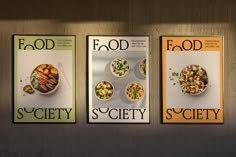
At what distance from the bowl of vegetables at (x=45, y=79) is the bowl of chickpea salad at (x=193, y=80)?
2.03m

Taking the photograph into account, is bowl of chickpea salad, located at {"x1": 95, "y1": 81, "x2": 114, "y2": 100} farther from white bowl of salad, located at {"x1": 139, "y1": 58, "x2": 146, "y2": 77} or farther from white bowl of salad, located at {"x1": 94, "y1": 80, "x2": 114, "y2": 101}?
white bowl of salad, located at {"x1": 139, "y1": 58, "x2": 146, "y2": 77}

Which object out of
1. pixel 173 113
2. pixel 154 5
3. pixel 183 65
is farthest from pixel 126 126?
pixel 154 5

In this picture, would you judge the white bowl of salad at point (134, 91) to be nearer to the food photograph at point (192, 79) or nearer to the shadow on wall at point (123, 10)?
the food photograph at point (192, 79)

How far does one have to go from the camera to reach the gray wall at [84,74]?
921 cm

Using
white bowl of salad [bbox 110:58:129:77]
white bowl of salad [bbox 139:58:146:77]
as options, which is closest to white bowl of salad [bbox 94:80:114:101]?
white bowl of salad [bbox 110:58:129:77]

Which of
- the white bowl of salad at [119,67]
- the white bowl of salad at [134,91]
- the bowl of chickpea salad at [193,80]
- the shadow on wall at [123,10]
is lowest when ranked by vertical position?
the white bowl of salad at [134,91]

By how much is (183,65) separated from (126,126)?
1.35 m

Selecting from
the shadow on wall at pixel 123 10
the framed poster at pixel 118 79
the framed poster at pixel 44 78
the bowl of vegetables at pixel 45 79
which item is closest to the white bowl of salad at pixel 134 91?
the framed poster at pixel 118 79

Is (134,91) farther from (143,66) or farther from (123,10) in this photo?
(123,10)

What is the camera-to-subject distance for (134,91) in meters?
9.23

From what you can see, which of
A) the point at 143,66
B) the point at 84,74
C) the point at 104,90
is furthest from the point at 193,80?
the point at 84,74

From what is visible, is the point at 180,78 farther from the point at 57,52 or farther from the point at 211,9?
the point at 57,52

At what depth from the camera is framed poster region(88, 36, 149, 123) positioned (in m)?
9.20

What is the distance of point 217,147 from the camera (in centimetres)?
933
